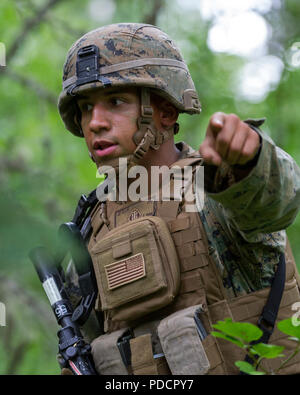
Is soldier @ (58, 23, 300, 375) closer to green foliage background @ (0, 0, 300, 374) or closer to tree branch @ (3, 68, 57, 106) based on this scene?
green foliage background @ (0, 0, 300, 374)

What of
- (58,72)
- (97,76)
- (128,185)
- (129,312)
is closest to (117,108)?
(97,76)

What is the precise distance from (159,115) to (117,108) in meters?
0.27

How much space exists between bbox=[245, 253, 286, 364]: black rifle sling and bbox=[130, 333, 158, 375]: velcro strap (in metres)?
0.46

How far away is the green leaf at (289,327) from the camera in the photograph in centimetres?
160

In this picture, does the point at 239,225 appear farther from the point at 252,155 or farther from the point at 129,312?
the point at 129,312

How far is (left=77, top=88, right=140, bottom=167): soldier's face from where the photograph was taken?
3.06 metres

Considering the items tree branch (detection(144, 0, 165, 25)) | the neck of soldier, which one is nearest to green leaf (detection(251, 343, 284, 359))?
the neck of soldier

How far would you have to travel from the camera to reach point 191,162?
121 inches

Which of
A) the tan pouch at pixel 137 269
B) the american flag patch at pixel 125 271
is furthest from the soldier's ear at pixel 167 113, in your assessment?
the american flag patch at pixel 125 271

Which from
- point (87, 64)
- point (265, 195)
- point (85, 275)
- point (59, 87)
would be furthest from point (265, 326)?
point (59, 87)

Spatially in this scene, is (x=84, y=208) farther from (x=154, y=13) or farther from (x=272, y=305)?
(x=154, y=13)

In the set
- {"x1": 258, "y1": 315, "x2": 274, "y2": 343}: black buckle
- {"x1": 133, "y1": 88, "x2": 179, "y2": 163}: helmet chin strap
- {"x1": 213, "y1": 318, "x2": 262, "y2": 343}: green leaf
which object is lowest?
{"x1": 258, "y1": 315, "x2": 274, "y2": 343}: black buckle

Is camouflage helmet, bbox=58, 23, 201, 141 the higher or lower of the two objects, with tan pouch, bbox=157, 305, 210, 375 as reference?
higher

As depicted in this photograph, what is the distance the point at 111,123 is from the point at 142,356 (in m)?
1.11
